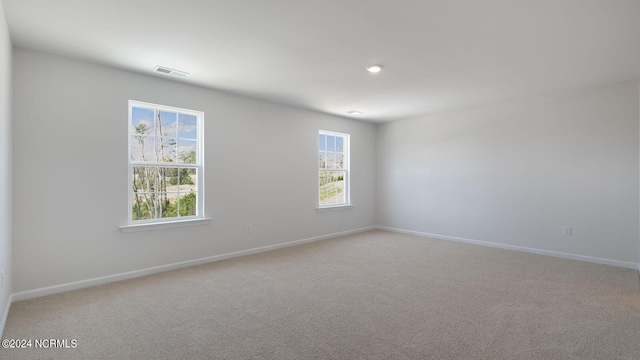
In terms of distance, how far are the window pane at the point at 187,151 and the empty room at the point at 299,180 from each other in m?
0.02

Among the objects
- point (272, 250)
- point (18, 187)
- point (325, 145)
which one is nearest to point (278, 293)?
point (272, 250)

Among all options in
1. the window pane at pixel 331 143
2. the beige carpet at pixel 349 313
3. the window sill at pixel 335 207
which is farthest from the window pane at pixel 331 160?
the beige carpet at pixel 349 313

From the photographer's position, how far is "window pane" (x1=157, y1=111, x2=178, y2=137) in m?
4.00

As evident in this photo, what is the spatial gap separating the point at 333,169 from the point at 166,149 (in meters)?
3.15

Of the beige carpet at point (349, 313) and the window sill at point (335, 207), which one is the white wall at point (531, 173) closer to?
the beige carpet at point (349, 313)

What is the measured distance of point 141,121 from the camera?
12.6 feet

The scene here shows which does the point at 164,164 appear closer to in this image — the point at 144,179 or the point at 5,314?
the point at 144,179

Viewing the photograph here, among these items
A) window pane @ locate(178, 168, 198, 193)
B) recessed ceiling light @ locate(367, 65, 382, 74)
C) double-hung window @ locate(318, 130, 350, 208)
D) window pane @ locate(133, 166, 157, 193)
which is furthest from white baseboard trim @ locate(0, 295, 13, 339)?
double-hung window @ locate(318, 130, 350, 208)

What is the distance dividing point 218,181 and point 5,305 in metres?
2.41

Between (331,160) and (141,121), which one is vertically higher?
(141,121)

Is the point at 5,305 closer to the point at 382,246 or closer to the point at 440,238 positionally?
the point at 382,246

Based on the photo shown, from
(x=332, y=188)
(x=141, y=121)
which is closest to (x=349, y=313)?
(x=141, y=121)

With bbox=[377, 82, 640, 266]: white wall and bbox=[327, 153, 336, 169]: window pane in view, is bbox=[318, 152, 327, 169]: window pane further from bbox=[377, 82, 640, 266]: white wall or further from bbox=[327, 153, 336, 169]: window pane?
bbox=[377, 82, 640, 266]: white wall

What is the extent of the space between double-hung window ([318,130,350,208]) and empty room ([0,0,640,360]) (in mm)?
343
